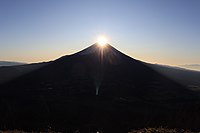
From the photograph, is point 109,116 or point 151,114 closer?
point 109,116

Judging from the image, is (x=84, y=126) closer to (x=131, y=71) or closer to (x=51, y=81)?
(x=51, y=81)

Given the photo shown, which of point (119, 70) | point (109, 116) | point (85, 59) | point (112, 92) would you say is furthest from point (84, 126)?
point (85, 59)

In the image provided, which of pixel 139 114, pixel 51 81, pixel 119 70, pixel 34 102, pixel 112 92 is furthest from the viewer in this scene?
pixel 119 70

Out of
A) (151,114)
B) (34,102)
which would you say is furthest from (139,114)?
(34,102)

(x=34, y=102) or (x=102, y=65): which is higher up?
(x=102, y=65)

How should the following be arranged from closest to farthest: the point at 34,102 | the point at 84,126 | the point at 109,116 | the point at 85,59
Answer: the point at 84,126
the point at 109,116
the point at 34,102
the point at 85,59

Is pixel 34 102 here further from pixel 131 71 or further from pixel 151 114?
pixel 131 71
